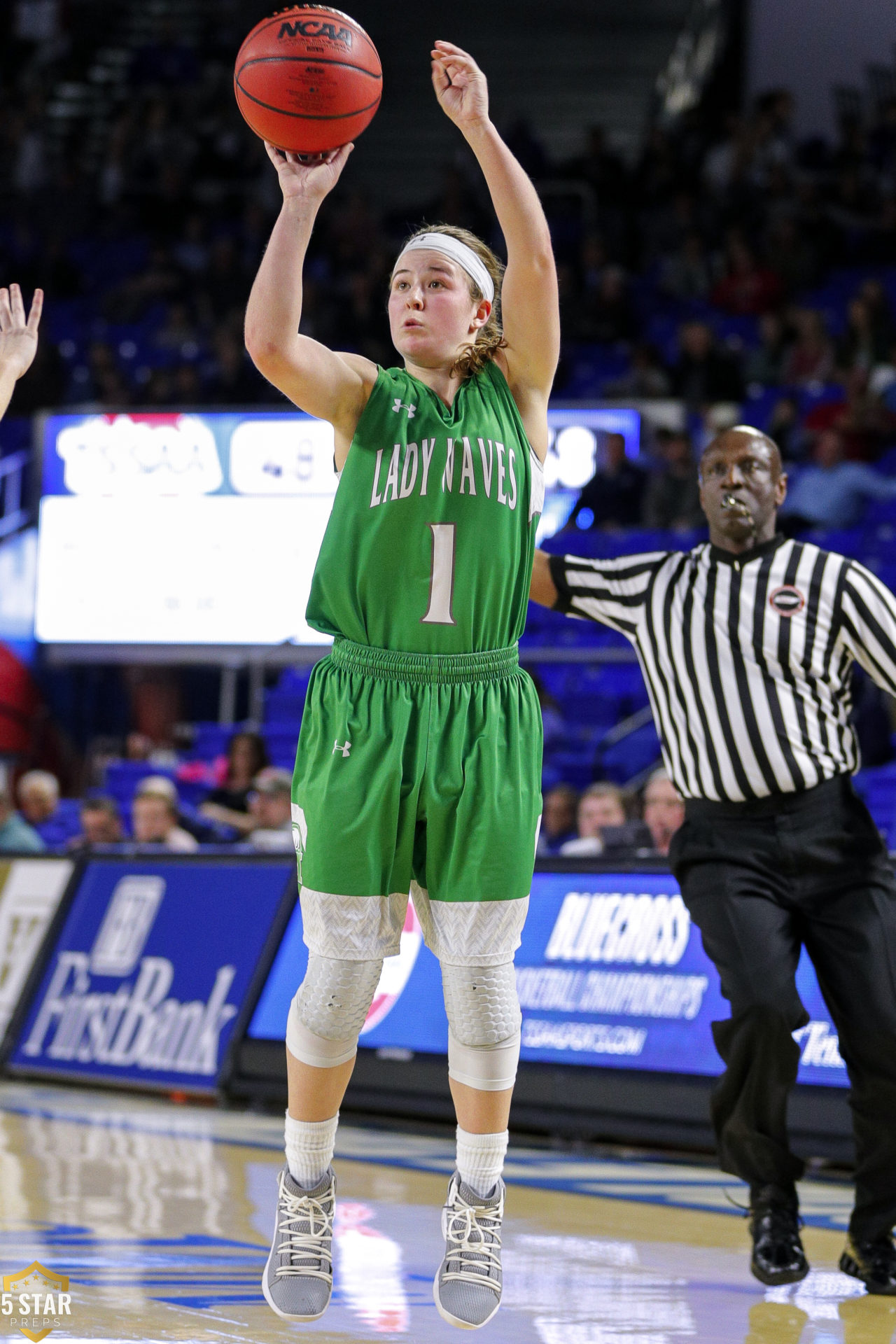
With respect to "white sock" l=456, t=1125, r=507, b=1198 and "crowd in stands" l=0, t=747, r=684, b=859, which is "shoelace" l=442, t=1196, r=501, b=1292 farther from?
"crowd in stands" l=0, t=747, r=684, b=859

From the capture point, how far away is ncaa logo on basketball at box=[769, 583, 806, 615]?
14.4ft

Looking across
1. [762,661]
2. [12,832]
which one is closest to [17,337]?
[762,661]

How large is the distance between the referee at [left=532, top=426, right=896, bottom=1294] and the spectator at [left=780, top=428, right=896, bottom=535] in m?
6.80

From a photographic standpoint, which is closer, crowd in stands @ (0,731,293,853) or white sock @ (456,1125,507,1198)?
white sock @ (456,1125,507,1198)

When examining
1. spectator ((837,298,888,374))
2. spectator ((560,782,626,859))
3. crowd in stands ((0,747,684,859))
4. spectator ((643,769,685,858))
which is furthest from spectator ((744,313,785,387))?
spectator ((643,769,685,858))

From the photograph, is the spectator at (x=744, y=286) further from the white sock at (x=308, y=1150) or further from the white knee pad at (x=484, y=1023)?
the white sock at (x=308, y=1150)

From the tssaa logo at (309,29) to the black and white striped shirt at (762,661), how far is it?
183 cm

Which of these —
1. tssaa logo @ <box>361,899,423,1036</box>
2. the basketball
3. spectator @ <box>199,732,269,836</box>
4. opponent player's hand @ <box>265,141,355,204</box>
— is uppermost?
the basketball

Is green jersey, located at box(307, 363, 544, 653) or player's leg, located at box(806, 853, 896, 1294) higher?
green jersey, located at box(307, 363, 544, 653)

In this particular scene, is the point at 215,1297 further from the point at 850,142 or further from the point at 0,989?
the point at 850,142

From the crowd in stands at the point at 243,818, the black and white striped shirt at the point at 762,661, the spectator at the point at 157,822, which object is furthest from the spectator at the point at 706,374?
the black and white striped shirt at the point at 762,661

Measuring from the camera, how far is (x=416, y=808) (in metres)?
3.21

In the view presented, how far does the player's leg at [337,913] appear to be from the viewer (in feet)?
10.4

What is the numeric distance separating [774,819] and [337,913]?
154 centimetres
